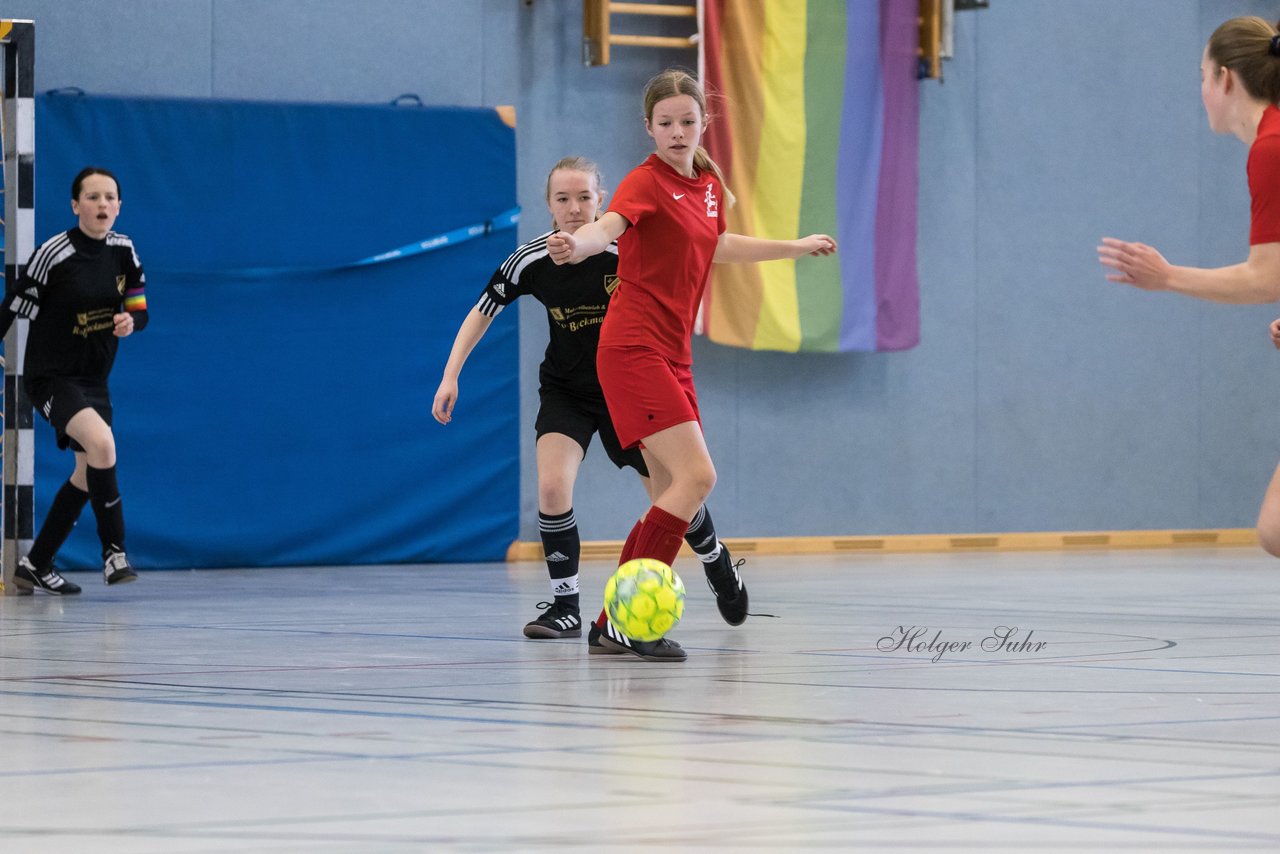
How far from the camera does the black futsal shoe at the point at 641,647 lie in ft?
17.1

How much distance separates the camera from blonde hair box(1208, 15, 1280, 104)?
14.4 feet

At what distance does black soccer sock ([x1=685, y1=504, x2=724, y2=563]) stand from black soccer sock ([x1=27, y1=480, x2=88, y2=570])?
348cm

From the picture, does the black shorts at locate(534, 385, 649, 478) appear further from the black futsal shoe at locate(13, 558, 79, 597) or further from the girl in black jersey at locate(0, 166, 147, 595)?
the black futsal shoe at locate(13, 558, 79, 597)

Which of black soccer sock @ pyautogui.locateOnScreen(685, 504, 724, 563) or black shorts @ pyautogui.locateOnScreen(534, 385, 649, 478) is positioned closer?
black soccer sock @ pyautogui.locateOnScreen(685, 504, 724, 563)

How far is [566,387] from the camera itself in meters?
6.30

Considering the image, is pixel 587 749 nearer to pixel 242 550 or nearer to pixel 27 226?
pixel 27 226

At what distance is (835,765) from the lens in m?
3.24

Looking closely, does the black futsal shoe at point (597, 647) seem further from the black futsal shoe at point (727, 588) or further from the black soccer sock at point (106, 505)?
the black soccer sock at point (106, 505)

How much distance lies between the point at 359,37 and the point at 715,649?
6618 mm

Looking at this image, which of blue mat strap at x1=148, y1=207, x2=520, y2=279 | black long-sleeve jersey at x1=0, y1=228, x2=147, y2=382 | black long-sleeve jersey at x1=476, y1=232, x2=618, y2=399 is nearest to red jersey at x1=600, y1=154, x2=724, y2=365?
black long-sleeve jersey at x1=476, y1=232, x2=618, y2=399

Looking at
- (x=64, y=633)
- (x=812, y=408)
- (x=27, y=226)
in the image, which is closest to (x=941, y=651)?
(x=64, y=633)

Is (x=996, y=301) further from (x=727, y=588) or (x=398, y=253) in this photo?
(x=727, y=588)

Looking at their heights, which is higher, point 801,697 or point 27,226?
point 27,226

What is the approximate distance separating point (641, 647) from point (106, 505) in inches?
157
